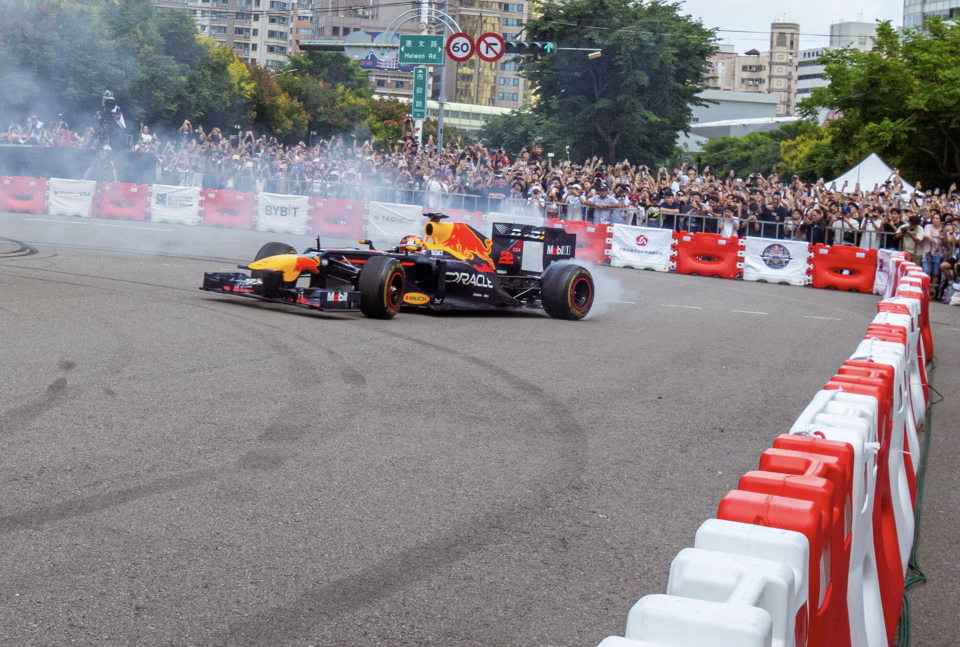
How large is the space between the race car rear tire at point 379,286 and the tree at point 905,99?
3046cm

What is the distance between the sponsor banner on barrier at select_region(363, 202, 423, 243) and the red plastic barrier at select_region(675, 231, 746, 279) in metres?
5.87

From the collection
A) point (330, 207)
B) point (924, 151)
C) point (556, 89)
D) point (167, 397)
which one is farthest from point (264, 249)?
point (556, 89)

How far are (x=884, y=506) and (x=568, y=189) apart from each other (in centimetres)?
2088

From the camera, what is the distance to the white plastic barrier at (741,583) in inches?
85.1

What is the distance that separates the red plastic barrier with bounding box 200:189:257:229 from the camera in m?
25.5

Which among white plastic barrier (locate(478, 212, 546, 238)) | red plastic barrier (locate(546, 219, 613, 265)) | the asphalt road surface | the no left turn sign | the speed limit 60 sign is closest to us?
the asphalt road surface

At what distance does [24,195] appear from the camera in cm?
2514

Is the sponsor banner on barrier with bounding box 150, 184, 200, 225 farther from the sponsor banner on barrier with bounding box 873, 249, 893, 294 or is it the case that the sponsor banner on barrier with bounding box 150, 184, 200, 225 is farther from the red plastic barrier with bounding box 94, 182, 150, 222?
the sponsor banner on barrier with bounding box 873, 249, 893, 294

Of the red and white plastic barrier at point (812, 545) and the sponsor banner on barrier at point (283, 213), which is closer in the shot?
the red and white plastic barrier at point (812, 545)

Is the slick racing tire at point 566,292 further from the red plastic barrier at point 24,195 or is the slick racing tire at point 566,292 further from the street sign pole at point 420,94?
the street sign pole at point 420,94

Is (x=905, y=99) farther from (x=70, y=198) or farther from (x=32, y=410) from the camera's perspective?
(x=32, y=410)

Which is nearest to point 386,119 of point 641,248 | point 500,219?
point 500,219

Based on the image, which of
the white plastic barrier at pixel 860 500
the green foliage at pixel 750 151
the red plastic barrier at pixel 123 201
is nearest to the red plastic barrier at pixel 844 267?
the red plastic barrier at pixel 123 201

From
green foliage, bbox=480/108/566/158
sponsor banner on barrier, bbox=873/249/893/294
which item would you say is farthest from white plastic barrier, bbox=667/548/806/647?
green foliage, bbox=480/108/566/158
